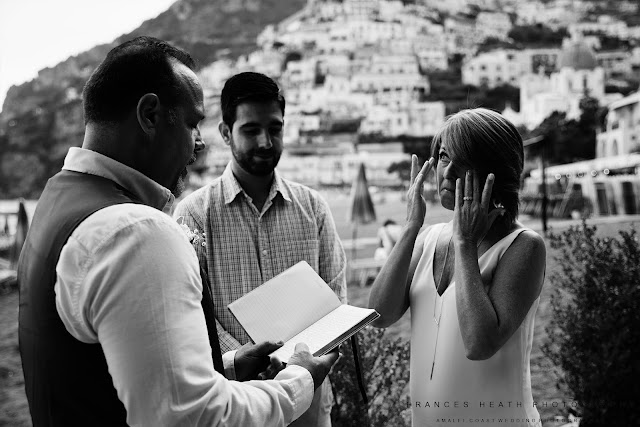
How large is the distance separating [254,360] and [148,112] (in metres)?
0.54

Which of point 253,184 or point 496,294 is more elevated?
point 253,184

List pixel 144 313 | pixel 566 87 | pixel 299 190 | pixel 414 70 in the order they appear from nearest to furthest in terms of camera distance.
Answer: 1. pixel 144 313
2. pixel 299 190
3. pixel 566 87
4. pixel 414 70

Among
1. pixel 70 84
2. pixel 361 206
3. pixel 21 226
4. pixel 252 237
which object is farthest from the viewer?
pixel 70 84

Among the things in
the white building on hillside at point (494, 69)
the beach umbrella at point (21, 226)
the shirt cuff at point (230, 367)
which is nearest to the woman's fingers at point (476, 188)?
the shirt cuff at point (230, 367)

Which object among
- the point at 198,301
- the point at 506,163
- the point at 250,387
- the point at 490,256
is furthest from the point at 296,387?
the point at 506,163

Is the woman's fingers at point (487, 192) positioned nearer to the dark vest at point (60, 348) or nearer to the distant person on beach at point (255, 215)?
the distant person on beach at point (255, 215)

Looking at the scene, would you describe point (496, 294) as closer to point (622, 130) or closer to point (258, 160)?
point (258, 160)

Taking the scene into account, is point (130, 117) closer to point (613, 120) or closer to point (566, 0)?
point (613, 120)

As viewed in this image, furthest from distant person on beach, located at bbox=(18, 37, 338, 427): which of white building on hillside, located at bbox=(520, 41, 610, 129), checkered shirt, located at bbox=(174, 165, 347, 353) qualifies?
white building on hillside, located at bbox=(520, 41, 610, 129)

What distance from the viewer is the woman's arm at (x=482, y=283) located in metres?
1.13

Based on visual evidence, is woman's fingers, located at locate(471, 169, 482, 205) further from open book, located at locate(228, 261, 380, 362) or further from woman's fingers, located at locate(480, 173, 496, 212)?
open book, located at locate(228, 261, 380, 362)

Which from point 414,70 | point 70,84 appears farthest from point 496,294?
point 414,70

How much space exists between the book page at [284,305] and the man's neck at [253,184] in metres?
0.63

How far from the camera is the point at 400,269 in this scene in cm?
134
